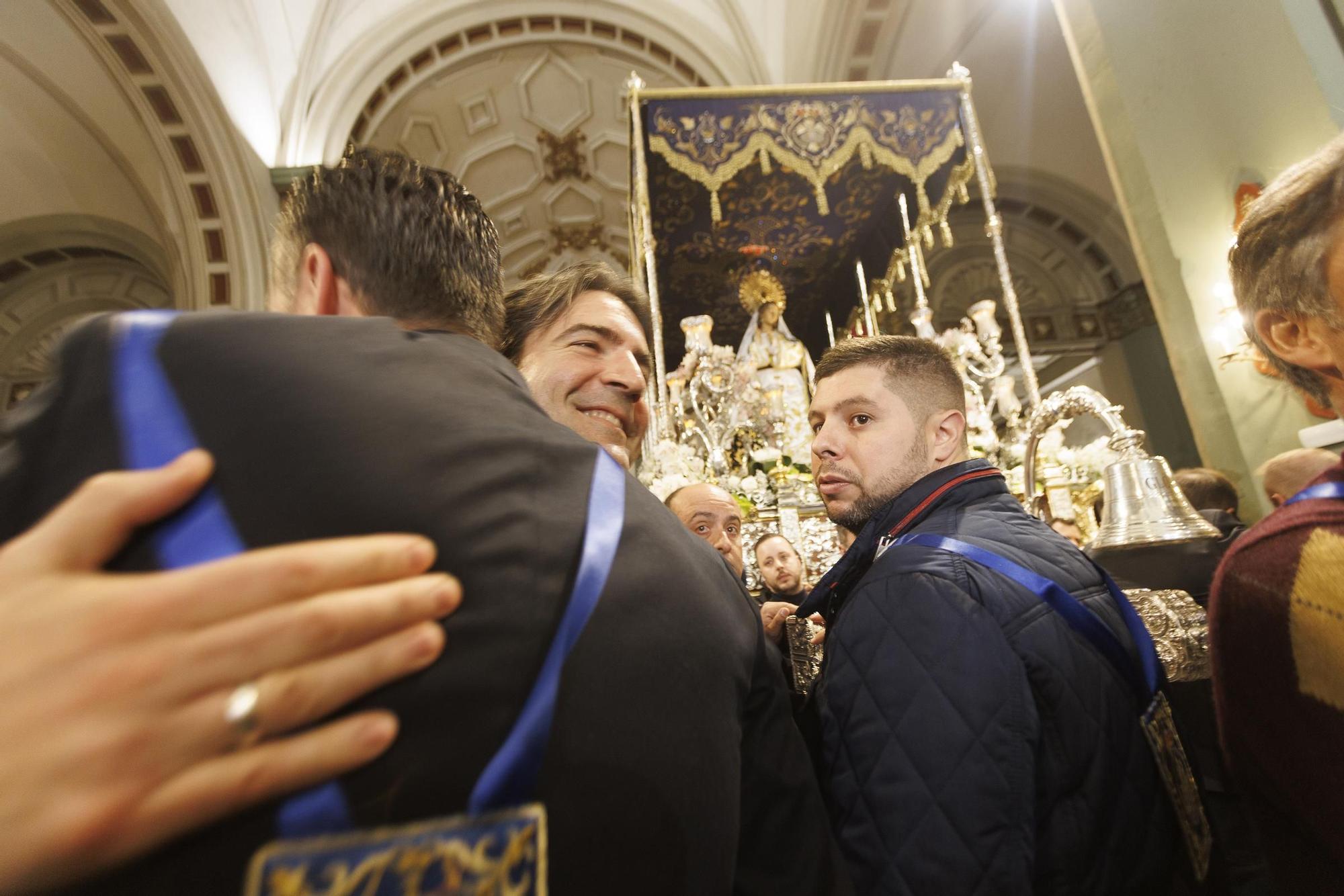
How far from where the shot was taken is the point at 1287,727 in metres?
0.90

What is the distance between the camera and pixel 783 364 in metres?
7.31

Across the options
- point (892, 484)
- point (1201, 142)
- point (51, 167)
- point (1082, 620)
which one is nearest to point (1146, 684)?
point (1082, 620)

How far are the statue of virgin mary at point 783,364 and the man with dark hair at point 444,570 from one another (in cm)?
546

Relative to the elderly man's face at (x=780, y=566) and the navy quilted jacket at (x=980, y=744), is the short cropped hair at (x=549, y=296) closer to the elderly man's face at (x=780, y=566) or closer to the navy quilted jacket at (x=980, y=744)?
the navy quilted jacket at (x=980, y=744)

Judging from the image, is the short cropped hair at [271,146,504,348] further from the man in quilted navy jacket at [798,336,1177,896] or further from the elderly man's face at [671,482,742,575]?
the elderly man's face at [671,482,742,575]

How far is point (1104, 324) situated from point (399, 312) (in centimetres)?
1287

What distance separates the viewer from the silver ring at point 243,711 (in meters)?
0.43

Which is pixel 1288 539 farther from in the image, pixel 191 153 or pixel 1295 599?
pixel 191 153

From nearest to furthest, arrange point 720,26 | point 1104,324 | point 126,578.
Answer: point 126,578, point 720,26, point 1104,324

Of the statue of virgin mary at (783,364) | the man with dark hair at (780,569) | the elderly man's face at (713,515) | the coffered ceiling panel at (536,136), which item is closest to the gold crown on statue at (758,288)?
the statue of virgin mary at (783,364)

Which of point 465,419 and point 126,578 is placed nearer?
point 126,578

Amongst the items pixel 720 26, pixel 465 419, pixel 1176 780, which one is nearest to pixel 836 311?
pixel 720 26

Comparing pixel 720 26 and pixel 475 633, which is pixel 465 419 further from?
pixel 720 26

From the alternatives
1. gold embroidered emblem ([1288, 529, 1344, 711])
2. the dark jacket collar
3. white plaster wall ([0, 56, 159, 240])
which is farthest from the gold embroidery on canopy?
white plaster wall ([0, 56, 159, 240])
